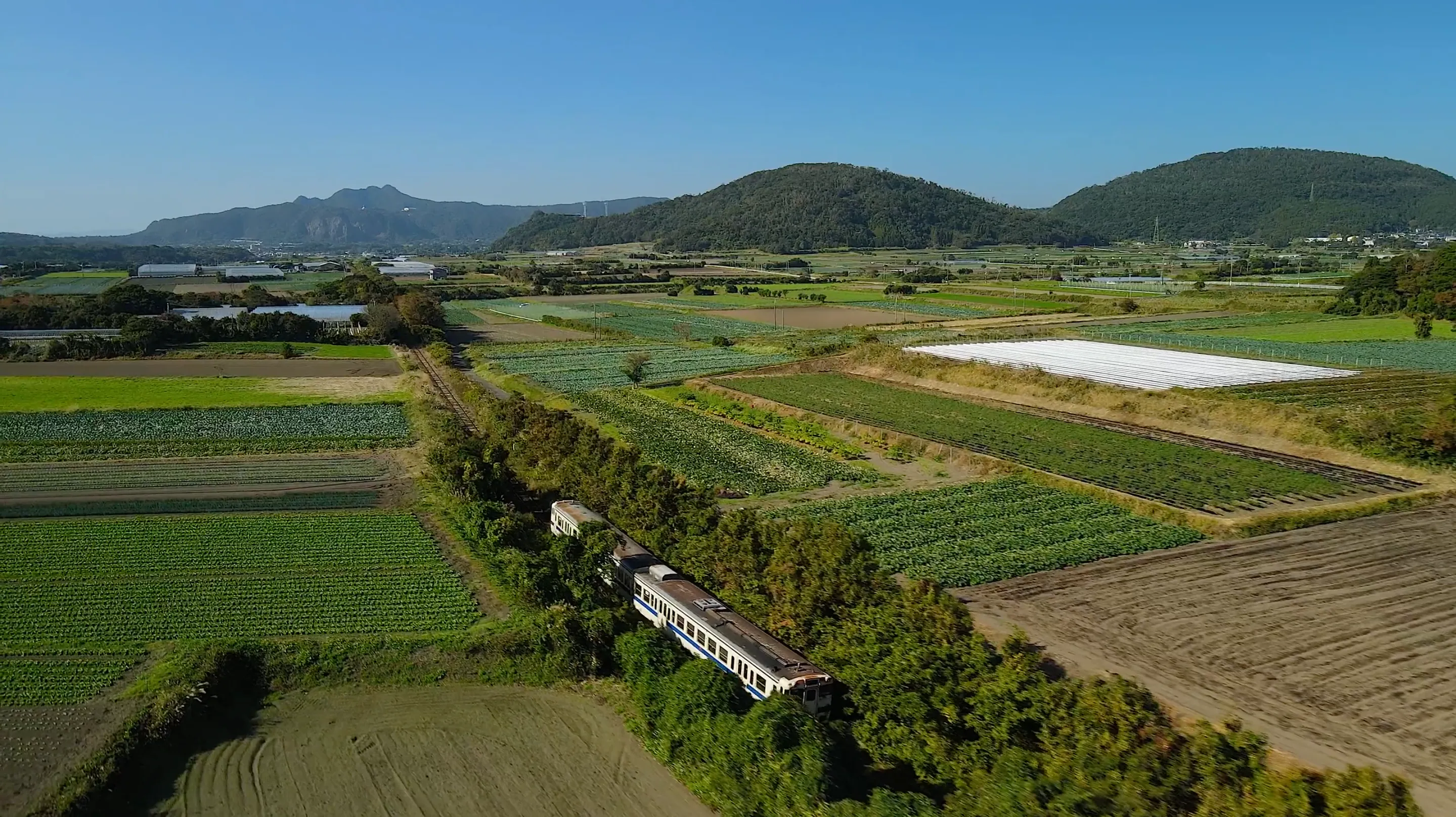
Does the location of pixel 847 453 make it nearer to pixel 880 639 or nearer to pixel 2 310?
pixel 880 639

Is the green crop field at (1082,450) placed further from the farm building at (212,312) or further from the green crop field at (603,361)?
the farm building at (212,312)

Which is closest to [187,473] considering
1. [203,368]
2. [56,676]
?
[56,676]

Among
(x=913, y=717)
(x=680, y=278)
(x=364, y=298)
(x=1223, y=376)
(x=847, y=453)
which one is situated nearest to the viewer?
(x=913, y=717)

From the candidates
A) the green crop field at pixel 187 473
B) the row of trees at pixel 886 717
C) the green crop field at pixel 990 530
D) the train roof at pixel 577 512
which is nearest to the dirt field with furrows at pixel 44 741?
the row of trees at pixel 886 717

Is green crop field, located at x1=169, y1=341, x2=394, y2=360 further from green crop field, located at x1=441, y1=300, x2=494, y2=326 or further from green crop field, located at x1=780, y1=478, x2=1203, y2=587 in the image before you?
green crop field, located at x1=780, y1=478, x2=1203, y2=587

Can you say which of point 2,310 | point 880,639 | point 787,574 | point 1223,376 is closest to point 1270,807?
point 880,639
